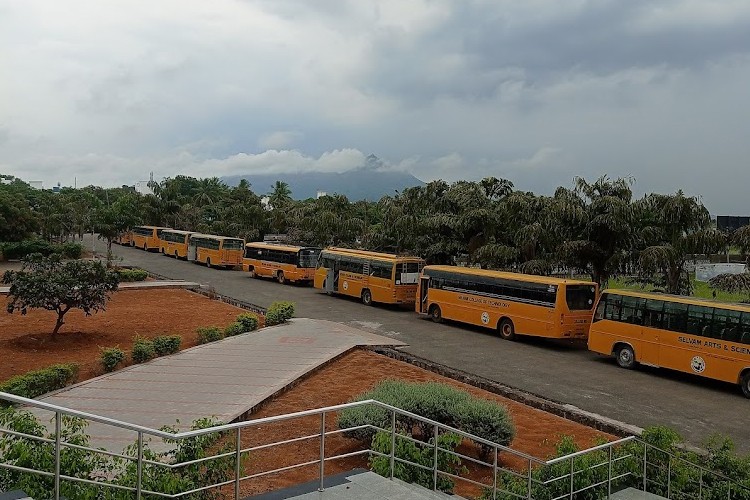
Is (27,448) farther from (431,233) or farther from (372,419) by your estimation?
(431,233)

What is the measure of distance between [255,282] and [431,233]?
1176 cm

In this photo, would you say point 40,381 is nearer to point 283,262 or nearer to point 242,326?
point 242,326

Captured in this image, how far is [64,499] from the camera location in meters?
5.14

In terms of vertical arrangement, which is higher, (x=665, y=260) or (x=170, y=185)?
(x=170, y=185)

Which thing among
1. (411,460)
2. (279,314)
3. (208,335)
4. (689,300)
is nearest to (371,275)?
(279,314)

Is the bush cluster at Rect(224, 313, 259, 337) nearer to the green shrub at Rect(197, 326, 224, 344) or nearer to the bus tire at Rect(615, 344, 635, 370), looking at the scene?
the green shrub at Rect(197, 326, 224, 344)

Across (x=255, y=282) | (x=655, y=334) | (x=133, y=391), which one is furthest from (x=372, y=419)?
(x=255, y=282)

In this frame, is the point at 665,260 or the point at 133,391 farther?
the point at 665,260

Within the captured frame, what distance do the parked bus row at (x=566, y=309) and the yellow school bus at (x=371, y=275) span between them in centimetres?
4

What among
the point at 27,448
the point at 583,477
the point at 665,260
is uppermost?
the point at 665,260

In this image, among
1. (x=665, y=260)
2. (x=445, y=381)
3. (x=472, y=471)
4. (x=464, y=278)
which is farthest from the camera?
(x=464, y=278)

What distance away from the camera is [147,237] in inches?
2103

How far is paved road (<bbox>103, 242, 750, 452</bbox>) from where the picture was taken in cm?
1280

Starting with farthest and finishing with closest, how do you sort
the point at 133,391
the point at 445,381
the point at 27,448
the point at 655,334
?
1. the point at 655,334
2. the point at 445,381
3. the point at 133,391
4. the point at 27,448
